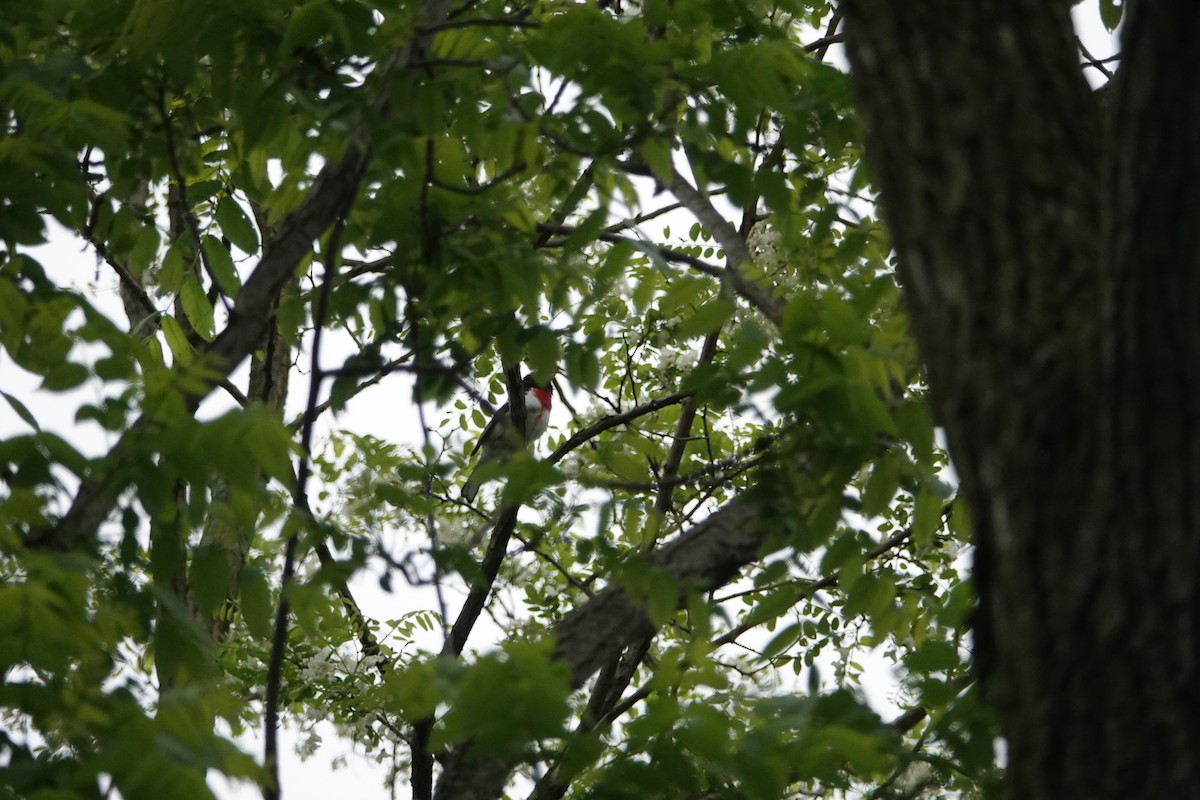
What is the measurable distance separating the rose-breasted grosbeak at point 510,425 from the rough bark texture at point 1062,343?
1.07m

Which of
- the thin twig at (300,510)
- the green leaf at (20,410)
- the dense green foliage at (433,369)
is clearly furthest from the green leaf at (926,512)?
the green leaf at (20,410)

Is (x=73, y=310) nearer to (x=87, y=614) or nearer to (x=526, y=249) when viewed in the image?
(x=87, y=614)

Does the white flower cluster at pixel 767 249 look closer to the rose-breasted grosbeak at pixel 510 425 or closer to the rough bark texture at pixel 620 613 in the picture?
the rose-breasted grosbeak at pixel 510 425

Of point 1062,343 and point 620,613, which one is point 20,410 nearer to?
point 620,613

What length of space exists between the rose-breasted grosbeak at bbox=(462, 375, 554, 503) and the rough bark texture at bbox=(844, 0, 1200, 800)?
3.50 feet

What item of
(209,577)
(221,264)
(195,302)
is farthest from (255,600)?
(195,302)

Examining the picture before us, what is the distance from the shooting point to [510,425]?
434cm

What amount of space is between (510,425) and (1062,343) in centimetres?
292

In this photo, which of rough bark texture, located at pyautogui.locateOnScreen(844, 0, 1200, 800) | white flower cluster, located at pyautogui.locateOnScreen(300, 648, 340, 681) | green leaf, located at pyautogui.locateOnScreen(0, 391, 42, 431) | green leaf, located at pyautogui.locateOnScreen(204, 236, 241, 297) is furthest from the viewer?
white flower cluster, located at pyautogui.locateOnScreen(300, 648, 340, 681)

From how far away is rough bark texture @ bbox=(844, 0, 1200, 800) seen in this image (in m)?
1.48

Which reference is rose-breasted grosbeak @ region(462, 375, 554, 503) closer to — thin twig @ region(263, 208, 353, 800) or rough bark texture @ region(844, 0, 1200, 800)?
thin twig @ region(263, 208, 353, 800)

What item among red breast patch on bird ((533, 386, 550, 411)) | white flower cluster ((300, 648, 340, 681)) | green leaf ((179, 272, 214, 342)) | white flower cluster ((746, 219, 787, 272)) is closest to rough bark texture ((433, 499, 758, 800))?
green leaf ((179, 272, 214, 342))

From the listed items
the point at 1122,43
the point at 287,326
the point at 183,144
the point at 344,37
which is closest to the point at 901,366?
the point at 1122,43

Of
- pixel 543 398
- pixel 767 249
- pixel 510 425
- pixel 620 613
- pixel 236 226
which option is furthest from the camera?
pixel 543 398
